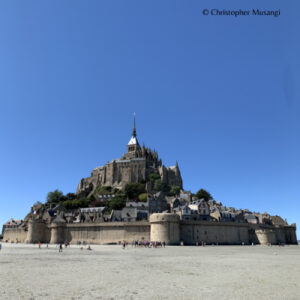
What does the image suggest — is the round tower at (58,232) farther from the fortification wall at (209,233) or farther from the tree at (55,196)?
the tree at (55,196)

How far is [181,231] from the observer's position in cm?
5575

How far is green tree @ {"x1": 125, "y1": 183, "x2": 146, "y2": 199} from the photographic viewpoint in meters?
97.8

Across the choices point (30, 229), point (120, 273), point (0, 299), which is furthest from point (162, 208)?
point (0, 299)

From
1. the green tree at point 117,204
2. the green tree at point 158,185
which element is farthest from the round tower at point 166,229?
the green tree at point 158,185

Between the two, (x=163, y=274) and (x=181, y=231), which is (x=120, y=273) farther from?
(x=181, y=231)

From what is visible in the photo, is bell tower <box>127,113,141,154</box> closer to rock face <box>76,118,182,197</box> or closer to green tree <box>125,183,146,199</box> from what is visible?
rock face <box>76,118,182,197</box>

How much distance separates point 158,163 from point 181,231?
74.3 m

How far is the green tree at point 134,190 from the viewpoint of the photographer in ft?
321

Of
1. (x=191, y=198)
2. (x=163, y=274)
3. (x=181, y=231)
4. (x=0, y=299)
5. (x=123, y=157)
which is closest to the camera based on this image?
(x=0, y=299)

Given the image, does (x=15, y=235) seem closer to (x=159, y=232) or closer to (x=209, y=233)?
(x=159, y=232)

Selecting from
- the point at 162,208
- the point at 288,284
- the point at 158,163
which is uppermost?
the point at 158,163

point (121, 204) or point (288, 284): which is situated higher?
point (121, 204)

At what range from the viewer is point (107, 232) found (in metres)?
58.5

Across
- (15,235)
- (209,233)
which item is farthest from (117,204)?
(209,233)
